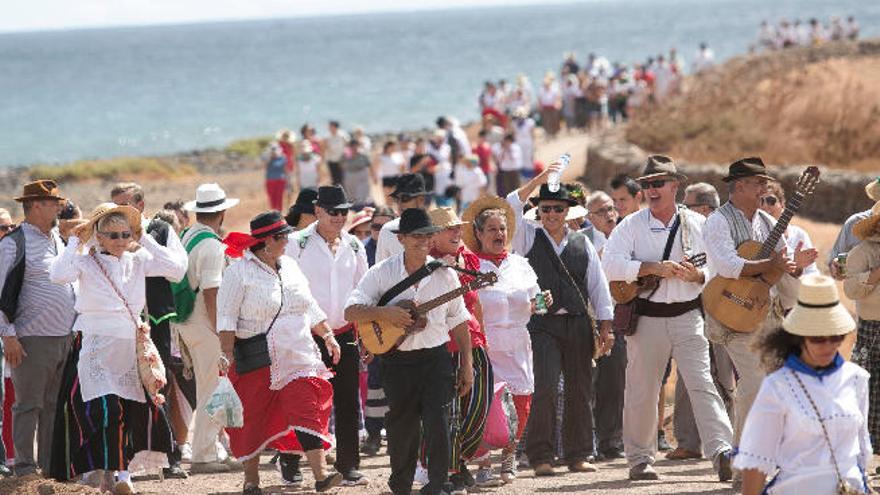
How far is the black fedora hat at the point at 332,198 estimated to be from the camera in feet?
36.9

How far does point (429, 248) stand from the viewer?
1006 cm

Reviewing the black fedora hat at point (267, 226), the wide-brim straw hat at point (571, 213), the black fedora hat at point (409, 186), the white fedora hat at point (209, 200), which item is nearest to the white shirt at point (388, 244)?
the wide-brim straw hat at point (571, 213)

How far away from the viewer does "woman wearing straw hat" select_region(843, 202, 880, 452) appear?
33.7 ft

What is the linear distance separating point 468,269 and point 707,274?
1.56m

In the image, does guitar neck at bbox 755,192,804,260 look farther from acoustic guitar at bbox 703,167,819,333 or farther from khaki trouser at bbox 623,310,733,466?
khaki trouser at bbox 623,310,733,466

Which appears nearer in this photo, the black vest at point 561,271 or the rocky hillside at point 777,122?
the black vest at point 561,271

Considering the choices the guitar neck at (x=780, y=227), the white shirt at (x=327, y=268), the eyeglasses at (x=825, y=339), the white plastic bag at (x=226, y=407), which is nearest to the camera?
the eyeglasses at (x=825, y=339)

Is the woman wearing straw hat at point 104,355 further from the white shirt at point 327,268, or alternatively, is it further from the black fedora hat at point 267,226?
the white shirt at point 327,268

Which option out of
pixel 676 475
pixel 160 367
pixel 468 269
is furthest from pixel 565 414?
pixel 160 367

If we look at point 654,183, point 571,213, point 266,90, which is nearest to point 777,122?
point 571,213

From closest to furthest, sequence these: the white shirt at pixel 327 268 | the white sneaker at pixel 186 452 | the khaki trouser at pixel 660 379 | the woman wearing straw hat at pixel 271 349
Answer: the woman wearing straw hat at pixel 271 349 → the khaki trouser at pixel 660 379 → the white shirt at pixel 327 268 → the white sneaker at pixel 186 452

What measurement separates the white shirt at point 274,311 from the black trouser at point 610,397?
272 centimetres

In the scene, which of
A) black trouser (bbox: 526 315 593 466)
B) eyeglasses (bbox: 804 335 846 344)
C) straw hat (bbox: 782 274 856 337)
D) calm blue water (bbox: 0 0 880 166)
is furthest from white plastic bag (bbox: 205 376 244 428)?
calm blue water (bbox: 0 0 880 166)

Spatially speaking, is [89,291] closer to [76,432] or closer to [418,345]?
[76,432]
